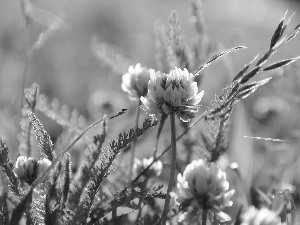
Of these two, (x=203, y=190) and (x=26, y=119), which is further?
(x=26, y=119)

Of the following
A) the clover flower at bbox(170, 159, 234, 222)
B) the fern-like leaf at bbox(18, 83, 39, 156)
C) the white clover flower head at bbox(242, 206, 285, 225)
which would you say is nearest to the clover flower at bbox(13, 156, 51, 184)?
the fern-like leaf at bbox(18, 83, 39, 156)

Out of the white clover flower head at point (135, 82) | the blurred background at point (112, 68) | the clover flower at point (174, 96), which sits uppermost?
the blurred background at point (112, 68)

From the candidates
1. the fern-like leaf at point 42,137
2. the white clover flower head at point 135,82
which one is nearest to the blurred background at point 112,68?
the white clover flower head at point 135,82

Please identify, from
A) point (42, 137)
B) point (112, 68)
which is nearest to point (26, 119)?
point (42, 137)

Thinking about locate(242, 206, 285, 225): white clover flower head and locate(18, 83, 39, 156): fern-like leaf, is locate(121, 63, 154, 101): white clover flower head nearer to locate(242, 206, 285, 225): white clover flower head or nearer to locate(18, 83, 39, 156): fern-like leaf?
locate(18, 83, 39, 156): fern-like leaf

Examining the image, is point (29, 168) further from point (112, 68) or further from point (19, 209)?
point (112, 68)

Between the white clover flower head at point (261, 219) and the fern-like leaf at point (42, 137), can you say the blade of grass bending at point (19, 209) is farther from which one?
Result: the white clover flower head at point (261, 219)

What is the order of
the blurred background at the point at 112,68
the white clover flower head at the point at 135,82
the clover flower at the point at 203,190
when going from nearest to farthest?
1. the clover flower at the point at 203,190
2. the white clover flower head at the point at 135,82
3. the blurred background at the point at 112,68
